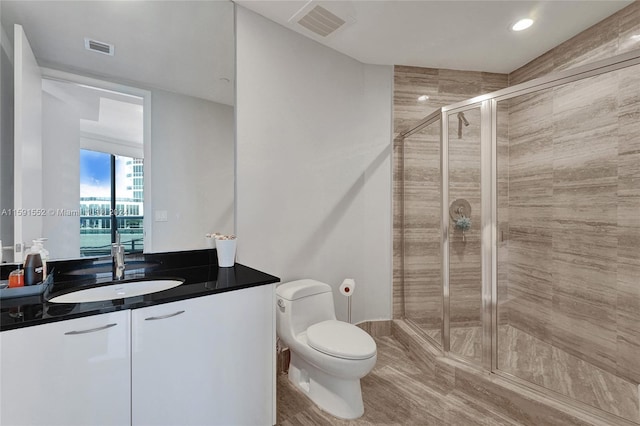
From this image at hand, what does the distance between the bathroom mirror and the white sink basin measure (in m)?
0.23

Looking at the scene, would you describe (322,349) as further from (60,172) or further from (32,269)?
(60,172)

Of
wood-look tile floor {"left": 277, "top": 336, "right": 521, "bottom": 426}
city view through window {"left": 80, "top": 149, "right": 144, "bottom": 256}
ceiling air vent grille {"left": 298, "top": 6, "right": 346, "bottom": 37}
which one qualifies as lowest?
wood-look tile floor {"left": 277, "top": 336, "right": 521, "bottom": 426}

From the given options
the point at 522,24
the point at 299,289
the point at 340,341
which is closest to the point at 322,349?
the point at 340,341

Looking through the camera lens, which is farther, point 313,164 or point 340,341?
point 313,164

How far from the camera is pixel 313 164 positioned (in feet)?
7.71

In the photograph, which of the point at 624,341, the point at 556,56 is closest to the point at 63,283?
the point at 624,341

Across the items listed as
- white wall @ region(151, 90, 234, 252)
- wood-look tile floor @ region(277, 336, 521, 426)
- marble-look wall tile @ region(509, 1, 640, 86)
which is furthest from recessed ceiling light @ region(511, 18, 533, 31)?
wood-look tile floor @ region(277, 336, 521, 426)

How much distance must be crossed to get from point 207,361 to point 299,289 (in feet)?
2.45

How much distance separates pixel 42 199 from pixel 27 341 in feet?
2.26

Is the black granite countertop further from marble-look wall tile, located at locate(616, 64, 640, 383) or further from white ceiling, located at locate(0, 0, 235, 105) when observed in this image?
marble-look wall tile, located at locate(616, 64, 640, 383)

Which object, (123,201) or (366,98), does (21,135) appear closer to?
(123,201)

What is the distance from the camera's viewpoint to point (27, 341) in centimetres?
96

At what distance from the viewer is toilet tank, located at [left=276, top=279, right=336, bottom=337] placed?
1903 mm

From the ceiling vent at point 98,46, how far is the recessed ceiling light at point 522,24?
2542 millimetres
